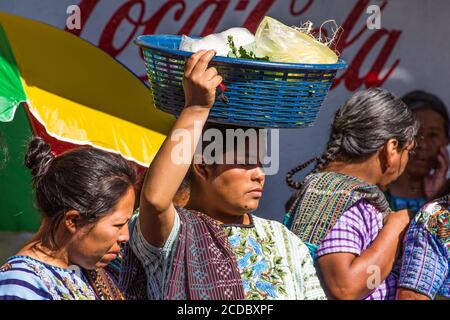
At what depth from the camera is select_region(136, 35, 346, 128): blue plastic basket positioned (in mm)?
→ 2744

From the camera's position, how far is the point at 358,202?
11.5ft

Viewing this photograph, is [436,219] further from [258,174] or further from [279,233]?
[258,174]

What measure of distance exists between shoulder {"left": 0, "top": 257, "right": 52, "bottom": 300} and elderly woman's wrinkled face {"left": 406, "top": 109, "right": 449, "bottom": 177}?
2.94 m

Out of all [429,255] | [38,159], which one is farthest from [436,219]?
[38,159]

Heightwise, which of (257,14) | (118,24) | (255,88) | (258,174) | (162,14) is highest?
(255,88)

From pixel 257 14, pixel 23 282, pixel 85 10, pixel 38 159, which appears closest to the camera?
pixel 23 282

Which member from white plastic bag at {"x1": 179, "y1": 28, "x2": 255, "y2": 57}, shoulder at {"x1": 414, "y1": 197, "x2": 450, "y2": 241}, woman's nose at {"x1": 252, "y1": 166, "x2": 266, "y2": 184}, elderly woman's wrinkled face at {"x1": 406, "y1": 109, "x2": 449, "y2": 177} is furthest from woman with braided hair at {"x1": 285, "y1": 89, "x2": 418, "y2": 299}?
elderly woman's wrinkled face at {"x1": 406, "y1": 109, "x2": 449, "y2": 177}

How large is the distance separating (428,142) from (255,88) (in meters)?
2.70

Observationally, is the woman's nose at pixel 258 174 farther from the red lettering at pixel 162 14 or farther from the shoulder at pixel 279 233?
the red lettering at pixel 162 14

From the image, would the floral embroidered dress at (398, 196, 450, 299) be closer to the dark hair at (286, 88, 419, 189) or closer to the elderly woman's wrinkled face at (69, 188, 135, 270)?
the dark hair at (286, 88, 419, 189)
